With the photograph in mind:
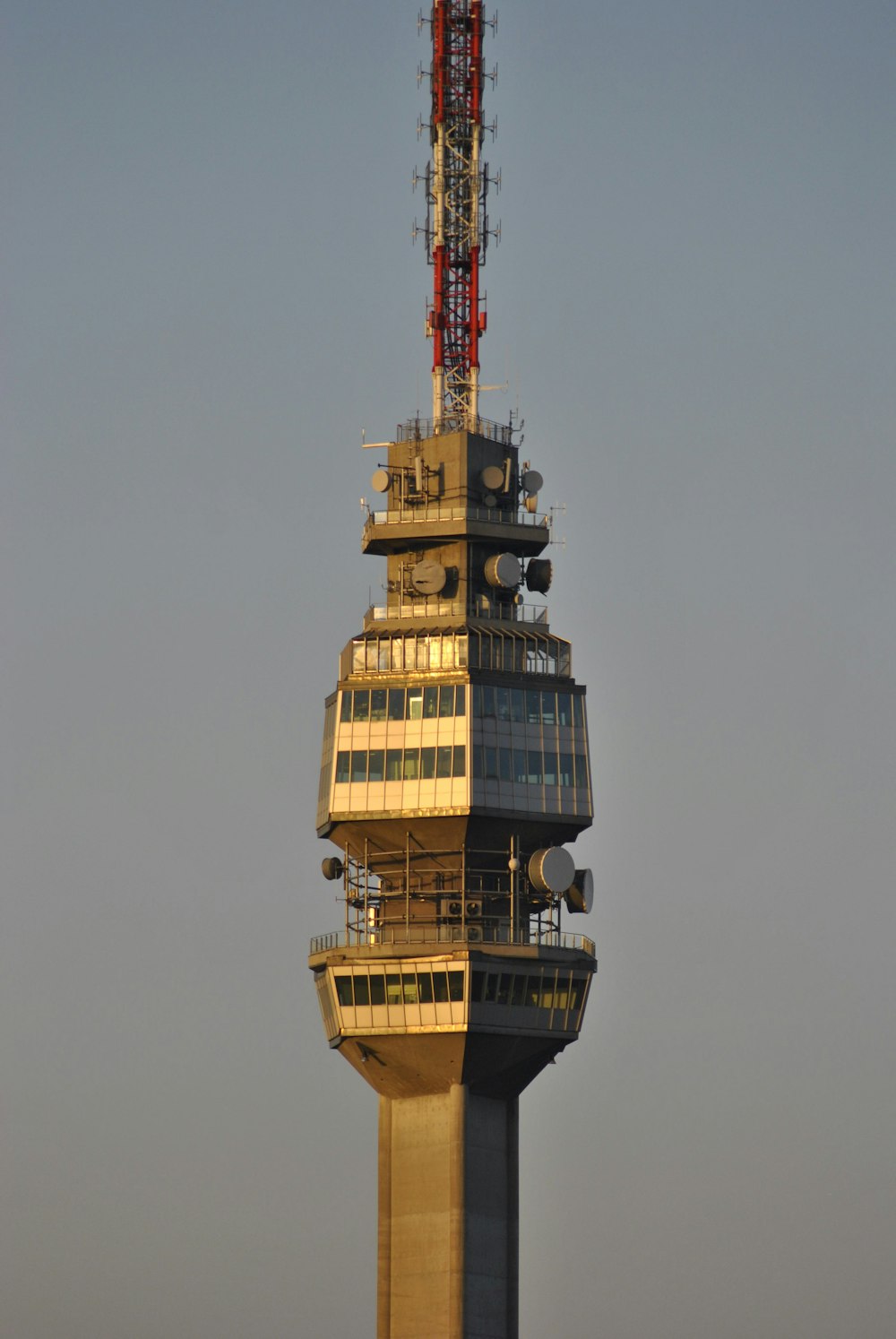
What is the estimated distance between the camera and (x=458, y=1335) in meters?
200
